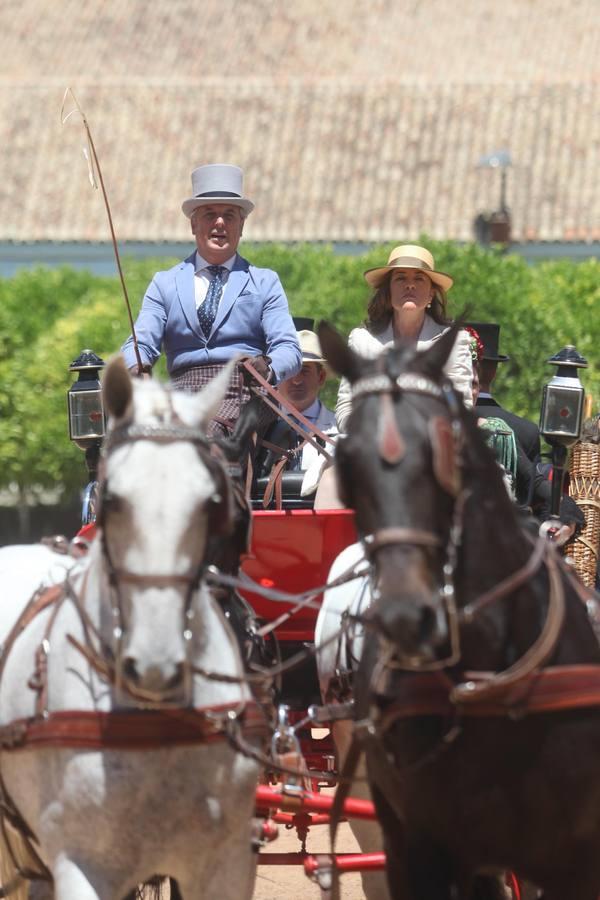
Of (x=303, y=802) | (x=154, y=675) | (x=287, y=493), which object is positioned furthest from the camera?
(x=287, y=493)

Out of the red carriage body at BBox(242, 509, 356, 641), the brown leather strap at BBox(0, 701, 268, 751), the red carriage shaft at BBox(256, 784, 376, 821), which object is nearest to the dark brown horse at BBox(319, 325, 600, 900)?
the brown leather strap at BBox(0, 701, 268, 751)

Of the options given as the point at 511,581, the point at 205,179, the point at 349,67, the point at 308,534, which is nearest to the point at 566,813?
the point at 511,581

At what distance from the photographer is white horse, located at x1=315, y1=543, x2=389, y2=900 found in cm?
558

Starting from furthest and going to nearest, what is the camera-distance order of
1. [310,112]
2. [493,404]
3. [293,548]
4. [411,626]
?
1. [310,112]
2. [493,404]
3. [293,548]
4. [411,626]

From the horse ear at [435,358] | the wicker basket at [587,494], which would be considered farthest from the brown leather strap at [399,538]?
the wicker basket at [587,494]

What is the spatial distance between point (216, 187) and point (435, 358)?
248 centimetres

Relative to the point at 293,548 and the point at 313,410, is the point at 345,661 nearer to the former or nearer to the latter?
the point at 293,548

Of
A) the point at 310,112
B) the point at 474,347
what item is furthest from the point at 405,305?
the point at 310,112

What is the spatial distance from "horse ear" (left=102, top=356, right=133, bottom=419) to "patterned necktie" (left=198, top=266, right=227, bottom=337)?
2143 mm

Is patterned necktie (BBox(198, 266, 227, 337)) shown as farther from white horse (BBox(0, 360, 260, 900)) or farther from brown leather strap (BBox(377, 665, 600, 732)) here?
brown leather strap (BBox(377, 665, 600, 732))

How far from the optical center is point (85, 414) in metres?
7.71

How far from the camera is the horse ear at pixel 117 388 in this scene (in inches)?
168

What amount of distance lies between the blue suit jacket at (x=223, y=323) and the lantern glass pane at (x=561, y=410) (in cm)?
98

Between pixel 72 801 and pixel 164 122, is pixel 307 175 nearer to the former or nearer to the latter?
pixel 164 122
